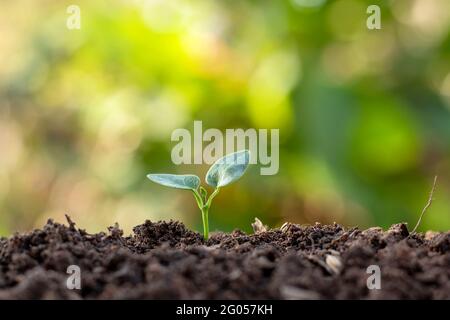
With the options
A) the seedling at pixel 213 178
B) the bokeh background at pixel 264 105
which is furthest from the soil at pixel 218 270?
the bokeh background at pixel 264 105

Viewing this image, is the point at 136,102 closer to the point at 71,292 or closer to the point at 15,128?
the point at 15,128

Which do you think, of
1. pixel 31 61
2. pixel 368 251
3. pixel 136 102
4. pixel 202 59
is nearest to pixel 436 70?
pixel 202 59

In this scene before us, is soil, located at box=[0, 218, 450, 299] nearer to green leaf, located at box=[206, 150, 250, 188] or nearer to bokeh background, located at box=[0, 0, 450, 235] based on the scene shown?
green leaf, located at box=[206, 150, 250, 188]

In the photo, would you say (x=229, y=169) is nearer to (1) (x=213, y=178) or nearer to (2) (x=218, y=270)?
(1) (x=213, y=178)

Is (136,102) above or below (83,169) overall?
above

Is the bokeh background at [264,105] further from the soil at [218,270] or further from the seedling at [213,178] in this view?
the soil at [218,270]

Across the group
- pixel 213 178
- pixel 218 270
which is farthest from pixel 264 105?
pixel 218 270

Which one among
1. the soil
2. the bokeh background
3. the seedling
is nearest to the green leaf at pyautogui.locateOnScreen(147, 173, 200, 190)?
the seedling
